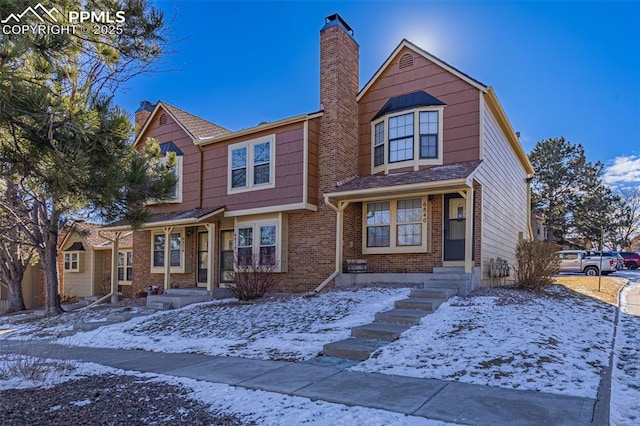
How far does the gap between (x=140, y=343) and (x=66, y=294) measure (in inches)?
637

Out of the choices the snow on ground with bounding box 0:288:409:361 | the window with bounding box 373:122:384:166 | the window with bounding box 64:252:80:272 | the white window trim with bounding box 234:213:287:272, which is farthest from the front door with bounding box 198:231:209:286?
the window with bounding box 64:252:80:272

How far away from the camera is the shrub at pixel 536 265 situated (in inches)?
442

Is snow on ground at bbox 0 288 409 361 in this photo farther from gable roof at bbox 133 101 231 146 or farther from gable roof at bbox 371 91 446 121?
gable roof at bbox 133 101 231 146

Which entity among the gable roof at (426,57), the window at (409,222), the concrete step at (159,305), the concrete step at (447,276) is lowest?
the concrete step at (159,305)

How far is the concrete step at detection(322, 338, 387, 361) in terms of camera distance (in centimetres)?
630

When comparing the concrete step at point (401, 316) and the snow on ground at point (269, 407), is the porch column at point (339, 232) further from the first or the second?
the snow on ground at point (269, 407)

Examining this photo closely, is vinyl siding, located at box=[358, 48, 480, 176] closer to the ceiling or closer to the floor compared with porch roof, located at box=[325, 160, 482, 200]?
closer to the ceiling

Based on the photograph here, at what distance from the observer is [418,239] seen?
472 inches

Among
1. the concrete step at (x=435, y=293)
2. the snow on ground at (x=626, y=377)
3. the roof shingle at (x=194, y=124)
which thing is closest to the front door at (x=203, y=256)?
the roof shingle at (x=194, y=124)

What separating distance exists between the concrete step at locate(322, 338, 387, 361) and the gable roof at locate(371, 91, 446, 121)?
762 cm

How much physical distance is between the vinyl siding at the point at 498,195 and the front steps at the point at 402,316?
1.79 metres

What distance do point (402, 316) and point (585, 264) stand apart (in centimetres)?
2046

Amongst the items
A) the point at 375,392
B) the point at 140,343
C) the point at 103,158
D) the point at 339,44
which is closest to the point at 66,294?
the point at 140,343

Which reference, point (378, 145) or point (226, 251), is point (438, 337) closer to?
point (378, 145)
